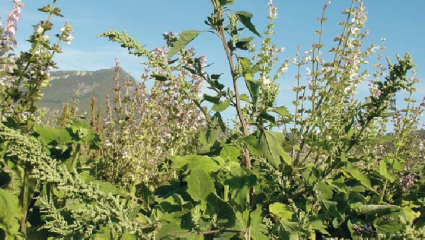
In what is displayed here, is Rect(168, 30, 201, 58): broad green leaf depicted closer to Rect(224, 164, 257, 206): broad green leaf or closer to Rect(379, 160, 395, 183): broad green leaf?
Rect(224, 164, 257, 206): broad green leaf

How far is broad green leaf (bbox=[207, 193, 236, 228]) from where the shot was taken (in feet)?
5.89

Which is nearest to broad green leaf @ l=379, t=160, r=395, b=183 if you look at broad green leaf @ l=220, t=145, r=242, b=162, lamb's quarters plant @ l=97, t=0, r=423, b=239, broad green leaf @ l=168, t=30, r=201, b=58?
lamb's quarters plant @ l=97, t=0, r=423, b=239

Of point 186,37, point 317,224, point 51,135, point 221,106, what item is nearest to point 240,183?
point 221,106

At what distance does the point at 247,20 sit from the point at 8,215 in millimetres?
1496

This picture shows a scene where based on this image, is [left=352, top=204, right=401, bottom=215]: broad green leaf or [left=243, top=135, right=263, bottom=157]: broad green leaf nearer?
[left=243, top=135, right=263, bottom=157]: broad green leaf

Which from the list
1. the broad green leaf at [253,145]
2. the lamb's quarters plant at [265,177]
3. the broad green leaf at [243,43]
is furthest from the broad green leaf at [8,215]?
the broad green leaf at [243,43]

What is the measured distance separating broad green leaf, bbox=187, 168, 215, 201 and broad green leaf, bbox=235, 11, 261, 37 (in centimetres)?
65

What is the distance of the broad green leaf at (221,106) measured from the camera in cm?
187

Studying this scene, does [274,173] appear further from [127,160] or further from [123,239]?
[127,160]

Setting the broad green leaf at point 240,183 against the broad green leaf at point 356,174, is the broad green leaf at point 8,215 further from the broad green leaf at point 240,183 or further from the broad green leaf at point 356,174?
the broad green leaf at point 356,174

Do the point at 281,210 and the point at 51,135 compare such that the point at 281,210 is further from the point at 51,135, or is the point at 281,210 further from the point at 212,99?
the point at 51,135

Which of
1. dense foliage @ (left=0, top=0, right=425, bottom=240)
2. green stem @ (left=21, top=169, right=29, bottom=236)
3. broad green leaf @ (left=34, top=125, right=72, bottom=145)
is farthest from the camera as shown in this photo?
broad green leaf @ (left=34, top=125, right=72, bottom=145)

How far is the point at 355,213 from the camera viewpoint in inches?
96.3

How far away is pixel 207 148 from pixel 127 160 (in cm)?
134
